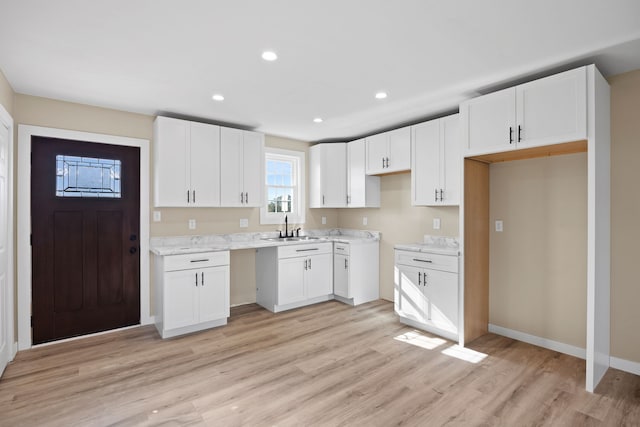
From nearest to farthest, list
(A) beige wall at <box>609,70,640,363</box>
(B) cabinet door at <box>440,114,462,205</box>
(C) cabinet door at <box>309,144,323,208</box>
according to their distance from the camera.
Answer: (A) beige wall at <box>609,70,640,363</box>, (B) cabinet door at <box>440,114,462,205</box>, (C) cabinet door at <box>309,144,323,208</box>

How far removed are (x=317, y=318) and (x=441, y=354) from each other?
1.58m

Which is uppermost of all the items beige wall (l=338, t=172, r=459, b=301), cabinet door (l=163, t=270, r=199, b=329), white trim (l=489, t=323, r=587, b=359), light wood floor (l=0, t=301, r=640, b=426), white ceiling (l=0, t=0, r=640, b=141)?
white ceiling (l=0, t=0, r=640, b=141)

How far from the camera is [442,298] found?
3496 mm

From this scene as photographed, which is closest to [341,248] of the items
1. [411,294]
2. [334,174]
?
[334,174]

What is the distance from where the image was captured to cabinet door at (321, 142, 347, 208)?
5.14 m

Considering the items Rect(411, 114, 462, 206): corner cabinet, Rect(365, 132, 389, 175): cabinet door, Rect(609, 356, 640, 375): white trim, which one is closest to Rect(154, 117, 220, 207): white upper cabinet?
Rect(365, 132, 389, 175): cabinet door

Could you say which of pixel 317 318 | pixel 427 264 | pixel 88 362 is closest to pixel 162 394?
pixel 88 362

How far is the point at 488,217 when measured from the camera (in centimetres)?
367

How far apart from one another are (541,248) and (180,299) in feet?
12.4

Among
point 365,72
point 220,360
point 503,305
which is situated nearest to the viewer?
point 365,72

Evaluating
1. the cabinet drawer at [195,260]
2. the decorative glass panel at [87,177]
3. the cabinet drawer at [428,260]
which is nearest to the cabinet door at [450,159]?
the cabinet drawer at [428,260]

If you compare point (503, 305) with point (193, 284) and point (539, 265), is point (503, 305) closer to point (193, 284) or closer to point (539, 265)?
point (539, 265)

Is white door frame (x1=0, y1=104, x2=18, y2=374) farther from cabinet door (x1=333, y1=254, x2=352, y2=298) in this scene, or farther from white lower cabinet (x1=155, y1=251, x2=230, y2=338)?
cabinet door (x1=333, y1=254, x2=352, y2=298)

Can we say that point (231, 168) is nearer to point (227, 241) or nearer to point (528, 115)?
point (227, 241)
